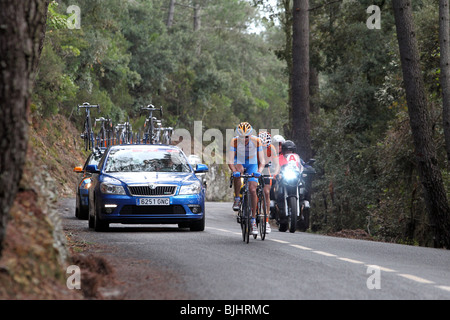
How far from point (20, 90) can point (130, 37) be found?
2156 inches

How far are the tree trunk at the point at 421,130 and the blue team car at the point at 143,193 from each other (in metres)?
5.32

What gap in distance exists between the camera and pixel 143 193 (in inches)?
649

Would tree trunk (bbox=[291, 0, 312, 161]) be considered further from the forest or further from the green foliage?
the green foliage

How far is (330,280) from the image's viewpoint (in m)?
9.30

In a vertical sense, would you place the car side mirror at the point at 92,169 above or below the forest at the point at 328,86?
below

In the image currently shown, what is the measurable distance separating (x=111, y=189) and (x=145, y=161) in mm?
1275

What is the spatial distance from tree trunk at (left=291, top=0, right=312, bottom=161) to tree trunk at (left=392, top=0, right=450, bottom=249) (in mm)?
9474

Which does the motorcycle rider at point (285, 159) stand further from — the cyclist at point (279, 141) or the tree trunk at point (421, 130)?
the tree trunk at point (421, 130)

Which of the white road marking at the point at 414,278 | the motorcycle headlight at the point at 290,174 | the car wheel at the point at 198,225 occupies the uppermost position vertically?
the motorcycle headlight at the point at 290,174

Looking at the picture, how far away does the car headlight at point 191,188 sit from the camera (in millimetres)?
16734

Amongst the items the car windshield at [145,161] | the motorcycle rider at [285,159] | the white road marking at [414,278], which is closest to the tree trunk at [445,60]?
the motorcycle rider at [285,159]

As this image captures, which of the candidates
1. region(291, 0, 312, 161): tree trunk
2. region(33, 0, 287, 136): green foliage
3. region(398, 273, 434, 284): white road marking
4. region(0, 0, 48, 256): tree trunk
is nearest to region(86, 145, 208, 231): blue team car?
region(398, 273, 434, 284): white road marking

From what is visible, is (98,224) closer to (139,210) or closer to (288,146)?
(139,210)

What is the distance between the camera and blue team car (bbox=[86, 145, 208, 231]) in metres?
16.4
